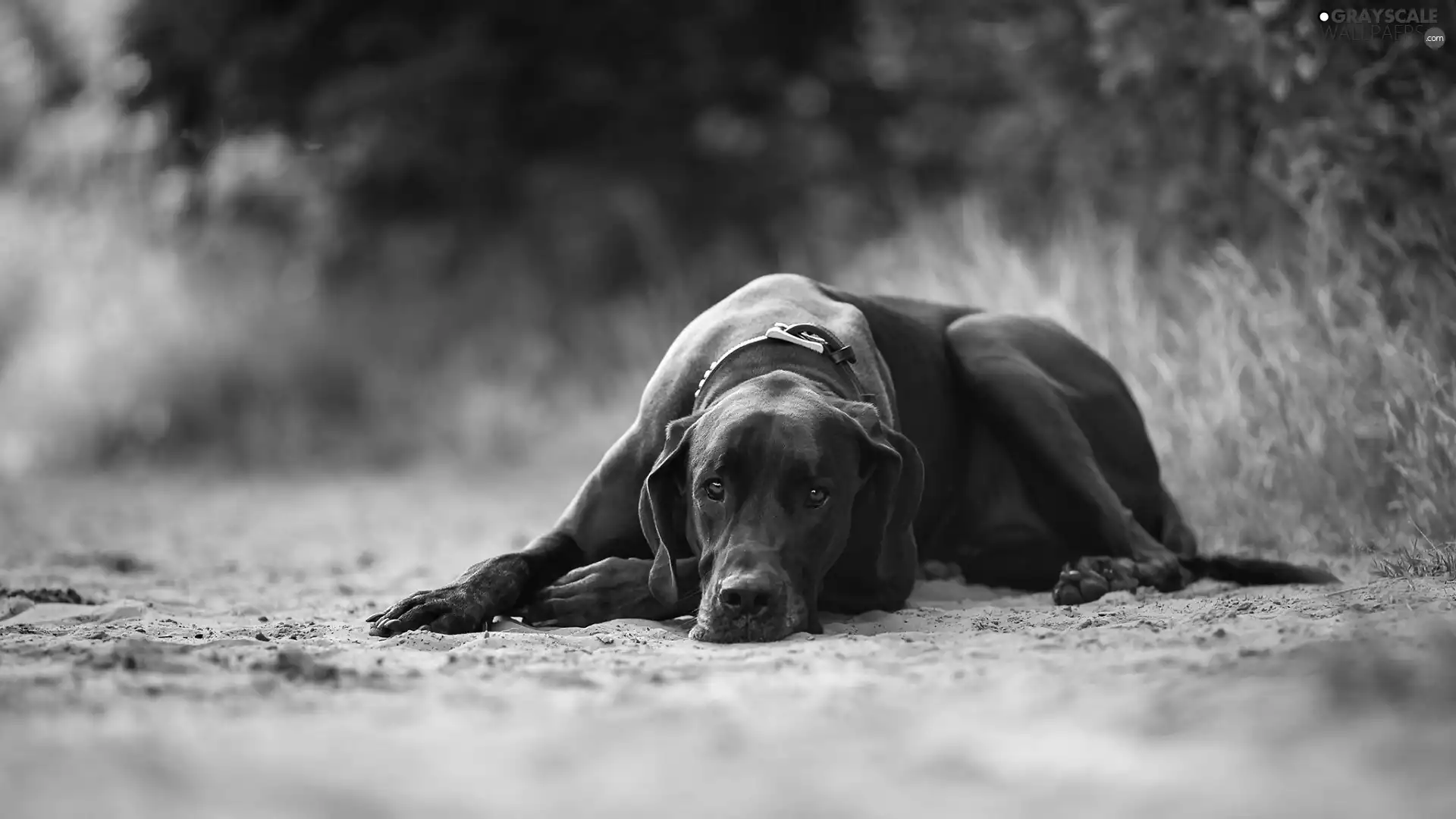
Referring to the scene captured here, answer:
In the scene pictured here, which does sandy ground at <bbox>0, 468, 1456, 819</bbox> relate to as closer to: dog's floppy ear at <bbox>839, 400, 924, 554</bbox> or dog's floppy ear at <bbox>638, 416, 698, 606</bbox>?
dog's floppy ear at <bbox>638, 416, 698, 606</bbox>

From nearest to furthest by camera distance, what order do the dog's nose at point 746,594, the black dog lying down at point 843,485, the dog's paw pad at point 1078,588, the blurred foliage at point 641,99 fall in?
the dog's nose at point 746,594
the black dog lying down at point 843,485
the dog's paw pad at point 1078,588
the blurred foliage at point 641,99

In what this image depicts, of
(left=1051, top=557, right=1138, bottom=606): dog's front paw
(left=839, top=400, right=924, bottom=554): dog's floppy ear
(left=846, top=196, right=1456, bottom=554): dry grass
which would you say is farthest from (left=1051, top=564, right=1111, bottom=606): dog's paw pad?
(left=846, top=196, right=1456, bottom=554): dry grass

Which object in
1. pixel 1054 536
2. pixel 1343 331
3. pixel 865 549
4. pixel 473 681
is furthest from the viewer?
pixel 1343 331

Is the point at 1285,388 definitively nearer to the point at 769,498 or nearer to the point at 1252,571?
the point at 1252,571

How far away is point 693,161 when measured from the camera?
46.2ft

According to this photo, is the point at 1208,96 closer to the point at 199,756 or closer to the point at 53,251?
the point at 199,756

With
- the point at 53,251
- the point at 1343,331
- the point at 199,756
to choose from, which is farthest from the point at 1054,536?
the point at 53,251

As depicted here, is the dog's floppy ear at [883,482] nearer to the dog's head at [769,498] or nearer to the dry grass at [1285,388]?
the dog's head at [769,498]

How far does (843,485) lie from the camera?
394 centimetres

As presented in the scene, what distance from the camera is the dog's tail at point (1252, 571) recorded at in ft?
14.9

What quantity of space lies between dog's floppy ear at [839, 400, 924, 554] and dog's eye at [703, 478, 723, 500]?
1.44 ft

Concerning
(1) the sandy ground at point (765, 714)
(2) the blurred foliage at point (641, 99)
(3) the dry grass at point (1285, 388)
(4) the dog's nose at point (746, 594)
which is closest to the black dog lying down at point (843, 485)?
(4) the dog's nose at point (746, 594)

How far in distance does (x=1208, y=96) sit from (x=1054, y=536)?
13.2 feet

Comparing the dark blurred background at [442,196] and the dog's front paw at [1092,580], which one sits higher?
the dark blurred background at [442,196]
